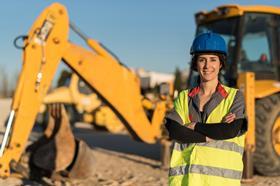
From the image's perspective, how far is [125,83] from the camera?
6.29 m

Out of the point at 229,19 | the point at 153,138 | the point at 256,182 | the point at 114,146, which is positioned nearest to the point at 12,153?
the point at 153,138

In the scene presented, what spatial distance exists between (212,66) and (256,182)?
4044 millimetres

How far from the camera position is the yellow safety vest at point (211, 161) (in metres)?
2.23

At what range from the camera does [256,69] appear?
6707 mm

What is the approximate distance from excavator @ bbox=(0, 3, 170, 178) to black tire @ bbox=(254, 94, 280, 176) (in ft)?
4.88

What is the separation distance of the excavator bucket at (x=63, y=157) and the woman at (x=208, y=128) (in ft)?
12.2

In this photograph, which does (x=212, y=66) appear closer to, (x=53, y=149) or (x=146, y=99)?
(x=53, y=149)

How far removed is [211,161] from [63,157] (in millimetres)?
3936

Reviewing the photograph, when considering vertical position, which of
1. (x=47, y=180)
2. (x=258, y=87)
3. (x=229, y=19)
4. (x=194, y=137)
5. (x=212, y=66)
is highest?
Result: (x=229, y=19)

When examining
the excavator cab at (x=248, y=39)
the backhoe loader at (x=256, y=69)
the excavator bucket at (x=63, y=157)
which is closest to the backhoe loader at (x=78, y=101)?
the backhoe loader at (x=256, y=69)

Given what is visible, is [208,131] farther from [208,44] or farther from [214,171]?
[208,44]

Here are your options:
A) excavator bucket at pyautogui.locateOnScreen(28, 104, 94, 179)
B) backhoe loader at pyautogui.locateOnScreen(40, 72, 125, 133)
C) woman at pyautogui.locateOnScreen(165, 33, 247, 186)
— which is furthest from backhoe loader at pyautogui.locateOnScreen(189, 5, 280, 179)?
backhoe loader at pyautogui.locateOnScreen(40, 72, 125, 133)

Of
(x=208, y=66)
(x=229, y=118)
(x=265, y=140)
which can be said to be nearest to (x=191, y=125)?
(x=229, y=118)

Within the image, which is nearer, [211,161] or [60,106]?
[211,161]
